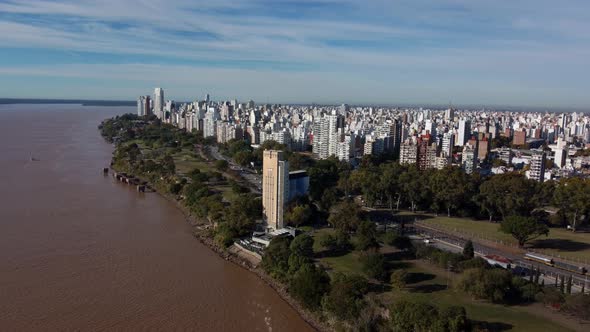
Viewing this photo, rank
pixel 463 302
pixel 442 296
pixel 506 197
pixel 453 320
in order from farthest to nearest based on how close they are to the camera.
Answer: pixel 506 197 < pixel 442 296 < pixel 463 302 < pixel 453 320

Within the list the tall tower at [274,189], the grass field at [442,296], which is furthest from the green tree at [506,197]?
the tall tower at [274,189]

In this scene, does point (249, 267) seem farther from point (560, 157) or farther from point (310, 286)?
point (560, 157)

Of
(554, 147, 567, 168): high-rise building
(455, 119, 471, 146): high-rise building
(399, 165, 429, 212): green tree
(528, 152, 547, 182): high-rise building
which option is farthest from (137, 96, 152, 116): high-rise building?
(399, 165, 429, 212): green tree

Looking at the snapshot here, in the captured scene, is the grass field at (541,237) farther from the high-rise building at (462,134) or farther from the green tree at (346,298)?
the high-rise building at (462,134)

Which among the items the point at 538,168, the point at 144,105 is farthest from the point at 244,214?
the point at 144,105

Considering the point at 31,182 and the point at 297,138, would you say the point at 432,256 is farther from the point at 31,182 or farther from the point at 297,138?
the point at 297,138
